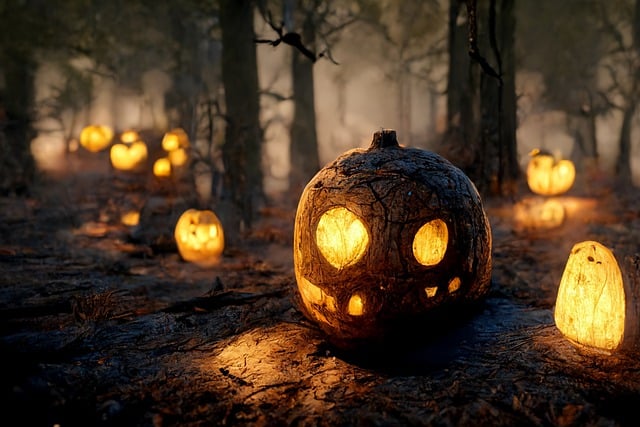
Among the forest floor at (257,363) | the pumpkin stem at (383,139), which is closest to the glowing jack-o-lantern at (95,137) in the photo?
the forest floor at (257,363)

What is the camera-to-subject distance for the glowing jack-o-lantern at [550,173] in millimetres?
10945

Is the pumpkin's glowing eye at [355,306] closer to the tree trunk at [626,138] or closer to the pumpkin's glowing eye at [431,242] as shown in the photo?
the pumpkin's glowing eye at [431,242]

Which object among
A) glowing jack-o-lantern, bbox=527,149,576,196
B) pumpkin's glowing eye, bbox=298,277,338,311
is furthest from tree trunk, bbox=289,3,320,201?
pumpkin's glowing eye, bbox=298,277,338,311

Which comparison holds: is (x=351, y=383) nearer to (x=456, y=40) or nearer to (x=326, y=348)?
(x=326, y=348)

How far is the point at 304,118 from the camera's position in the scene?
52.0 ft

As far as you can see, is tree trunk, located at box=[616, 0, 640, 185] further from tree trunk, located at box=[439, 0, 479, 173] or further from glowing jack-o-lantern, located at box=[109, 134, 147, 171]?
glowing jack-o-lantern, located at box=[109, 134, 147, 171]

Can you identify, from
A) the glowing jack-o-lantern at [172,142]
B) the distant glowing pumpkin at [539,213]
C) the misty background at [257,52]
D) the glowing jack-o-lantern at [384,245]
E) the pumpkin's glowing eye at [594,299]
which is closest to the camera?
the pumpkin's glowing eye at [594,299]

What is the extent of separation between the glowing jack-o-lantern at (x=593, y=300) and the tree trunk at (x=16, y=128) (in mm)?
14116

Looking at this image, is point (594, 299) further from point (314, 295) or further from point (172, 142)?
point (172, 142)

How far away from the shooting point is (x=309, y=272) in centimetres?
370

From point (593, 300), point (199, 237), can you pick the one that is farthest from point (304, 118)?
point (593, 300)

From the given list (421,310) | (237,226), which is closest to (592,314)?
(421,310)

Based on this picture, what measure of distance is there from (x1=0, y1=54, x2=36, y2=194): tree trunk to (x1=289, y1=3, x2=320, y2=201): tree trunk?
8068 mm

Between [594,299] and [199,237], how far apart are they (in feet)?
19.3
